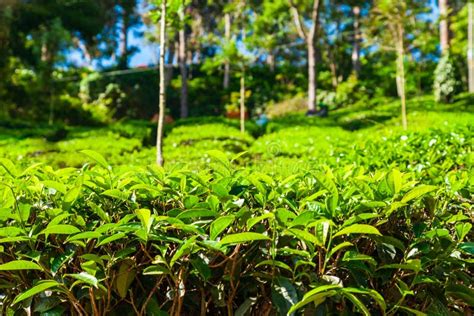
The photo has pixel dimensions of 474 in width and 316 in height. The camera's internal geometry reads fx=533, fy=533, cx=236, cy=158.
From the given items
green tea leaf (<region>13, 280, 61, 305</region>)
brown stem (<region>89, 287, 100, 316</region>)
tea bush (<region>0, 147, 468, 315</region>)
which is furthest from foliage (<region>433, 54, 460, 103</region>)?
green tea leaf (<region>13, 280, 61, 305</region>)

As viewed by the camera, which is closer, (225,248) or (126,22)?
(225,248)

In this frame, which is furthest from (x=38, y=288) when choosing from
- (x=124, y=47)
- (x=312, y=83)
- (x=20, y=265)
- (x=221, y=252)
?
(x=124, y=47)

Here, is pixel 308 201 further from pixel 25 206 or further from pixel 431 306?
pixel 25 206

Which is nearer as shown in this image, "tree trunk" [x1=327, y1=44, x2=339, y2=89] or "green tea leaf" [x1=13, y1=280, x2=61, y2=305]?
"green tea leaf" [x1=13, y1=280, x2=61, y2=305]

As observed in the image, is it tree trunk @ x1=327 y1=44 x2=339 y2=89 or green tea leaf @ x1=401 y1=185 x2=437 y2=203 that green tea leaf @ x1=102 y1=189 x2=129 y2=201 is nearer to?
green tea leaf @ x1=401 y1=185 x2=437 y2=203

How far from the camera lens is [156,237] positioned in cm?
134

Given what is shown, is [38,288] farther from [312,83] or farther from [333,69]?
[333,69]

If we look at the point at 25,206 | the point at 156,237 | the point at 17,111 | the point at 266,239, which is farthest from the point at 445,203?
the point at 17,111

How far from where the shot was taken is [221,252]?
1390 mm

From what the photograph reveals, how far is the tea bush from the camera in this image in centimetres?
135

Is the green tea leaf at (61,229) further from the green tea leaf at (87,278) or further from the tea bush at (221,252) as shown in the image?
the green tea leaf at (87,278)

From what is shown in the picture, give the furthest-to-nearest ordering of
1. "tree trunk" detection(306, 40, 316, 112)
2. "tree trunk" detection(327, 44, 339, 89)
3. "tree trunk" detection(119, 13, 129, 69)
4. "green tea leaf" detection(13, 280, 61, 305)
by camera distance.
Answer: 1. "tree trunk" detection(119, 13, 129, 69)
2. "tree trunk" detection(327, 44, 339, 89)
3. "tree trunk" detection(306, 40, 316, 112)
4. "green tea leaf" detection(13, 280, 61, 305)

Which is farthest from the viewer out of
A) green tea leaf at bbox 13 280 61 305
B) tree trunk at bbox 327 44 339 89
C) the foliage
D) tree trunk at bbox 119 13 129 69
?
tree trunk at bbox 119 13 129 69

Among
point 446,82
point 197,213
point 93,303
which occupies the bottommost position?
point 93,303
